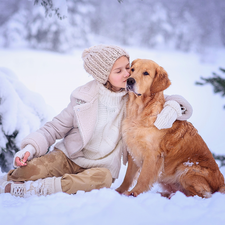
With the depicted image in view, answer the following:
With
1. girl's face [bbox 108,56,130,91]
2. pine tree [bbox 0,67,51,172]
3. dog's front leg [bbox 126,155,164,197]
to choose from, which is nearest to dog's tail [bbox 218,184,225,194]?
dog's front leg [bbox 126,155,164,197]

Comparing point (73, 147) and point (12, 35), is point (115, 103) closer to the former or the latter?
point (73, 147)

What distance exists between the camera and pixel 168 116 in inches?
72.4

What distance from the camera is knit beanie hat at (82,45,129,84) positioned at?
1975mm

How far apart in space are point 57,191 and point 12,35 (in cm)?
329

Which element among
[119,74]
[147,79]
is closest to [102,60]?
[119,74]

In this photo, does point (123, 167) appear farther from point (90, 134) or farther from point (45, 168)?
point (45, 168)

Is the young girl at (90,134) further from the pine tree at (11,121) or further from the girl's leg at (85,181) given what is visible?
the pine tree at (11,121)

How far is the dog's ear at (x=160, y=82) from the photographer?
1.96 metres

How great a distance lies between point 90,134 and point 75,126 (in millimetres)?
268

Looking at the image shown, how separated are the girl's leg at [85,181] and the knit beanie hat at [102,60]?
2.80 ft

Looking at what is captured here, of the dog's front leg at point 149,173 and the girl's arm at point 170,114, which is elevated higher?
the girl's arm at point 170,114

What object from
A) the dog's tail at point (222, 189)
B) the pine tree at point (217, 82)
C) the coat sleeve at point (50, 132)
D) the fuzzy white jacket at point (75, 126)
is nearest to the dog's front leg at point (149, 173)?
the fuzzy white jacket at point (75, 126)

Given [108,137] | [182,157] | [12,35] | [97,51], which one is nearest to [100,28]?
[12,35]

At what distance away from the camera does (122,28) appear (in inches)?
173
